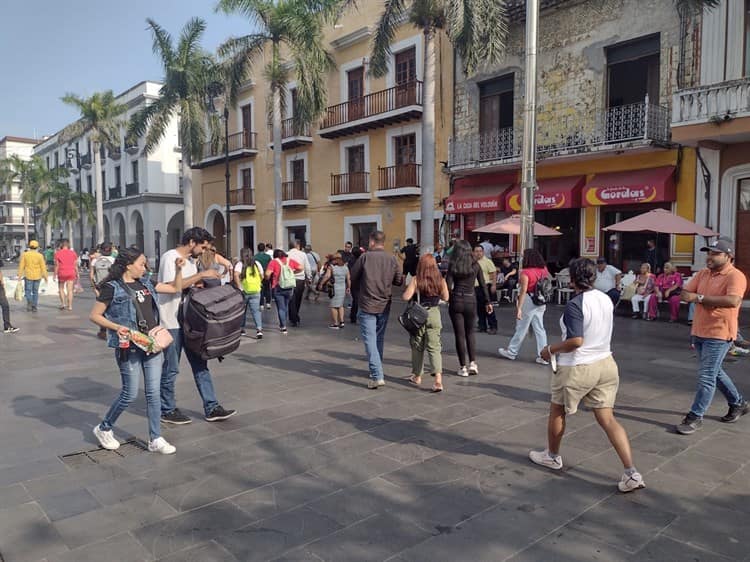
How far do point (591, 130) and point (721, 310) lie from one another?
11755 millimetres

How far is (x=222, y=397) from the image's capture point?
6.11 meters

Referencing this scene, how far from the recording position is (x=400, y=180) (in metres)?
20.3

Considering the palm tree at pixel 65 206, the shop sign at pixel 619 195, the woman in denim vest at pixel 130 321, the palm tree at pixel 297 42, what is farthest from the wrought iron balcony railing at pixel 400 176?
the palm tree at pixel 65 206

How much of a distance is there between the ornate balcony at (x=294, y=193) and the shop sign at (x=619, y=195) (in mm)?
13010

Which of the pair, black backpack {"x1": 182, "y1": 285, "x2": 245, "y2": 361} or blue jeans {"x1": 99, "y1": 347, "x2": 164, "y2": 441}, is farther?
black backpack {"x1": 182, "y1": 285, "x2": 245, "y2": 361}

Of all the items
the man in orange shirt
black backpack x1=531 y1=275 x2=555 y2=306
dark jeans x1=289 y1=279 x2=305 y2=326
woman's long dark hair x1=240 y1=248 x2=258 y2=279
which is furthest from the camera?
dark jeans x1=289 y1=279 x2=305 y2=326

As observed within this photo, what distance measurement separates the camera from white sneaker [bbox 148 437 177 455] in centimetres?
448

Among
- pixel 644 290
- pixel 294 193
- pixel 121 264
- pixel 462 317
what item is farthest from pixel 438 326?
pixel 294 193

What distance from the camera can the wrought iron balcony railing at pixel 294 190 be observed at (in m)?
24.9

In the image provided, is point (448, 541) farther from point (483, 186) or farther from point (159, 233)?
point (159, 233)

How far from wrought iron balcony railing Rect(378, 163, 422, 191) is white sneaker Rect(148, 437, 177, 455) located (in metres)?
16.2

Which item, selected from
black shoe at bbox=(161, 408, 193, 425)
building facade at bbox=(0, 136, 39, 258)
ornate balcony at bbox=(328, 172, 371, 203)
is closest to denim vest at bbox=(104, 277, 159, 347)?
black shoe at bbox=(161, 408, 193, 425)

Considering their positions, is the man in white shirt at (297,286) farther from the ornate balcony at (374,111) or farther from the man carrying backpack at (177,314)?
the ornate balcony at (374,111)

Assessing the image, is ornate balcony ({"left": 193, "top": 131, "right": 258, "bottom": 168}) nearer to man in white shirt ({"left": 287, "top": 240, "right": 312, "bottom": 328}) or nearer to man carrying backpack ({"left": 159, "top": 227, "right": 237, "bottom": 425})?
man in white shirt ({"left": 287, "top": 240, "right": 312, "bottom": 328})
